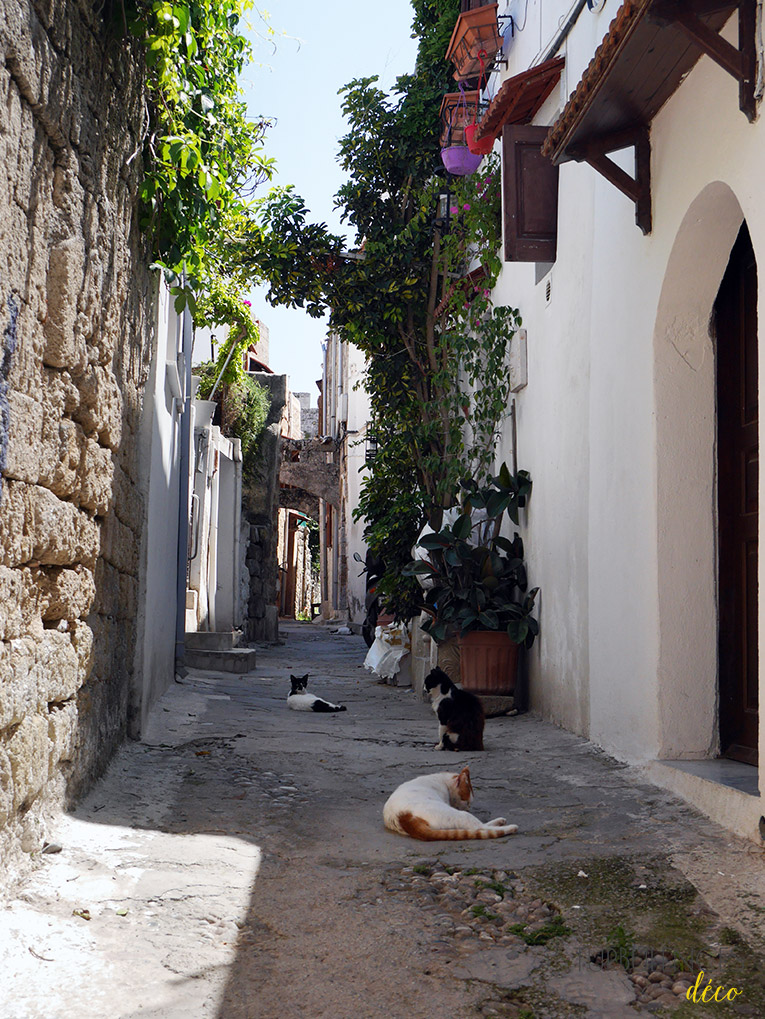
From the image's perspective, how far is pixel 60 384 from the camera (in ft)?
9.17

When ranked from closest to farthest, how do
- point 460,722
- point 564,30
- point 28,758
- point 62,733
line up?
point 28,758
point 62,733
point 460,722
point 564,30

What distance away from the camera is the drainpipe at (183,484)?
773 cm

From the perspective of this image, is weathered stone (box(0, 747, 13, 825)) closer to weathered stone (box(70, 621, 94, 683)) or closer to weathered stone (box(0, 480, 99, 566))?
weathered stone (box(0, 480, 99, 566))

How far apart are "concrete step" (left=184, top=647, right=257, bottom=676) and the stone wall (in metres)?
5.68

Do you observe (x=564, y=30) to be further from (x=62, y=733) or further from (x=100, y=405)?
(x=62, y=733)

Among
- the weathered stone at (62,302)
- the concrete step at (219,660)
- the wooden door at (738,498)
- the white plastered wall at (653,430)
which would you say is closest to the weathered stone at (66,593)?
the weathered stone at (62,302)

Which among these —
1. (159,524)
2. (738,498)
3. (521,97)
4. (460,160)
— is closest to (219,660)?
(159,524)

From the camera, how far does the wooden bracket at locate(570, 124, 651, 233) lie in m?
4.27

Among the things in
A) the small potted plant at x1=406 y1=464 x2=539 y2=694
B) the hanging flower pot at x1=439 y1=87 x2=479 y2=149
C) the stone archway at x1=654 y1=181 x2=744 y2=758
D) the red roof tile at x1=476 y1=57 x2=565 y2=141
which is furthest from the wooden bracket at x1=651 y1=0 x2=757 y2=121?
the hanging flower pot at x1=439 y1=87 x2=479 y2=149

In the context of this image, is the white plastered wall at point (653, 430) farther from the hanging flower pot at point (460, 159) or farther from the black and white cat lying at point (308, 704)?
the hanging flower pot at point (460, 159)

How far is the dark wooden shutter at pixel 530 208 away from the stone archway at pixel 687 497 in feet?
7.56

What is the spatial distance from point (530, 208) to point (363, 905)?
494 cm

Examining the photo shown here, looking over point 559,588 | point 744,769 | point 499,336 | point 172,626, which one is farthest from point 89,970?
point 499,336

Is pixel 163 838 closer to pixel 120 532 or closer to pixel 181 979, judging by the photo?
pixel 181 979
